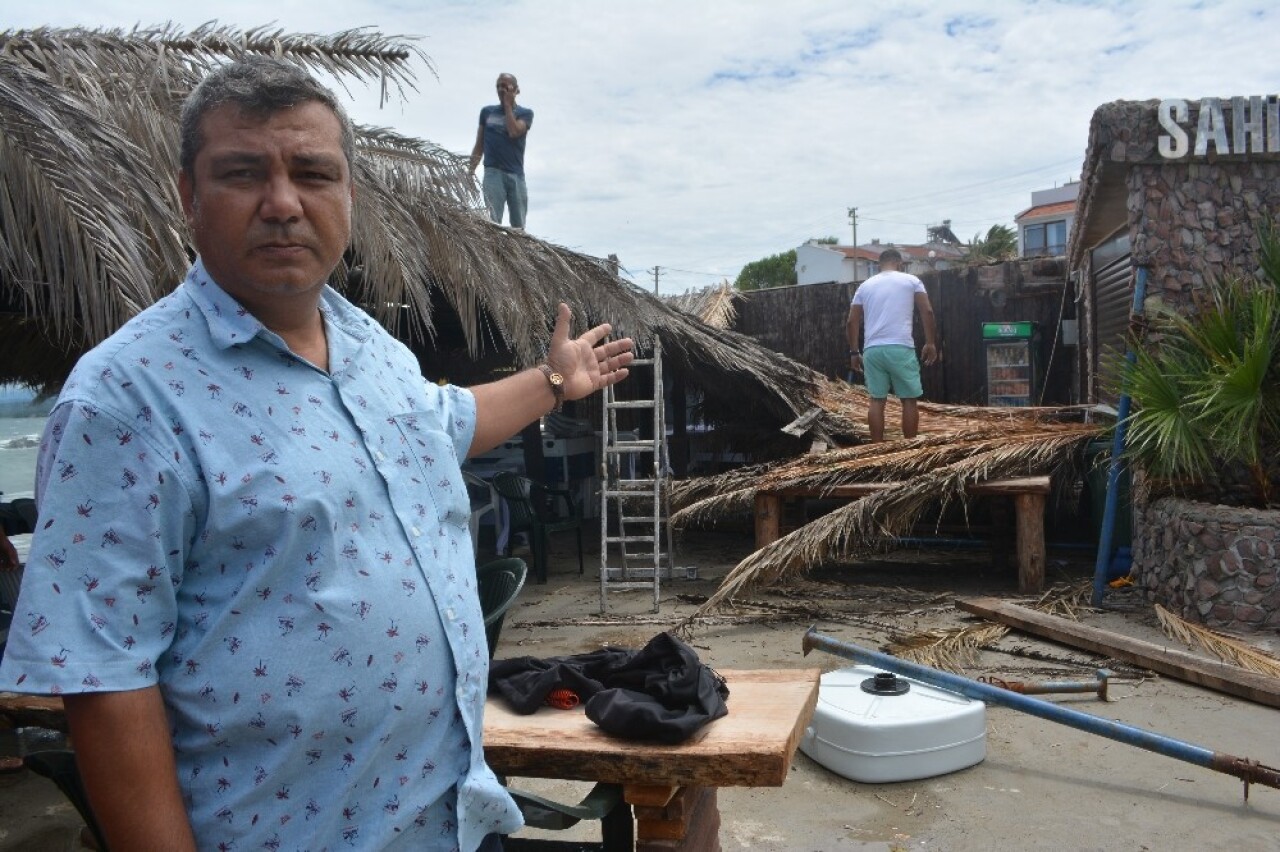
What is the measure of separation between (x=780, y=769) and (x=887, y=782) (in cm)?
206

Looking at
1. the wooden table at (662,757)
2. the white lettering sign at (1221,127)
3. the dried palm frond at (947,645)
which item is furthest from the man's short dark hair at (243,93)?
the white lettering sign at (1221,127)

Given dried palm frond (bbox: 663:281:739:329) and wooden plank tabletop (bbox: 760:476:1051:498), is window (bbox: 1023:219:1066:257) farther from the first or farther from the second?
wooden plank tabletop (bbox: 760:476:1051:498)

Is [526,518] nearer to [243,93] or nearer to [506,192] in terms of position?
[506,192]

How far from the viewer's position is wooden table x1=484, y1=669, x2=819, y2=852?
7.78ft

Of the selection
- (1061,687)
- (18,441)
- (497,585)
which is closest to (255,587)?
(497,585)

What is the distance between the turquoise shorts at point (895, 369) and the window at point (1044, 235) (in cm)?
3730

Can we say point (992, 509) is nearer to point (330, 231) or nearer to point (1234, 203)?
point (1234, 203)

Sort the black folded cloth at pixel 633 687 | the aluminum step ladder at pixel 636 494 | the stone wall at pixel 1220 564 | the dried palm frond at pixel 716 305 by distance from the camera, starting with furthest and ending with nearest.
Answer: the dried palm frond at pixel 716 305 < the aluminum step ladder at pixel 636 494 < the stone wall at pixel 1220 564 < the black folded cloth at pixel 633 687

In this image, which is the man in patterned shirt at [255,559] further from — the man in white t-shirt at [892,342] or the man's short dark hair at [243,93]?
the man in white t-shirt at [892,342]

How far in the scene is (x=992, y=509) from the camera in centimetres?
887

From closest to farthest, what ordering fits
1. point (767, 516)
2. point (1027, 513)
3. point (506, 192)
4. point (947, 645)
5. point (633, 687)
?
point (633, 687) < point (947, 645) < point (1027, 513) < point (767, 516) < point (506, 192)

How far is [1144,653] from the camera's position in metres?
5.48

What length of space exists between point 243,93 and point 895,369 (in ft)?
25.4

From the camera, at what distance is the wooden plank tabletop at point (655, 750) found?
2.37m
